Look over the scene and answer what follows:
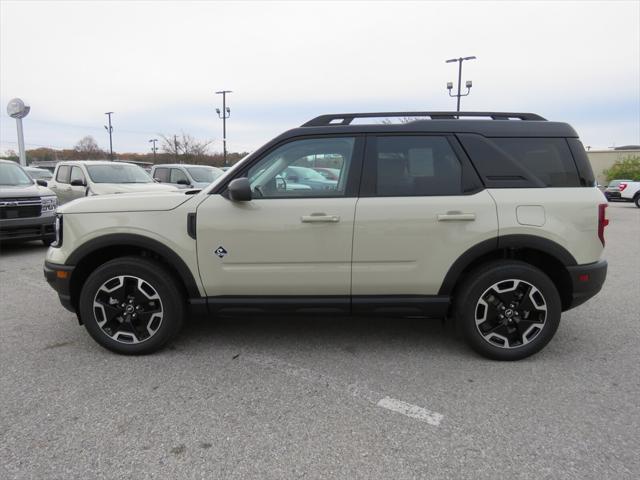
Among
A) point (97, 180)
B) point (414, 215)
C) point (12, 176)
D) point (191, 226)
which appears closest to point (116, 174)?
point (97, 180)

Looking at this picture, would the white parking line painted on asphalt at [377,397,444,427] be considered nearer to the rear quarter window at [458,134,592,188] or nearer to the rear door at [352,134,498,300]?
the rear door at [352,134,498,300]

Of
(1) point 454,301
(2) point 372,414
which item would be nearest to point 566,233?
(1) point 454,301

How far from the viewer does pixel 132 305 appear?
11.5 feet

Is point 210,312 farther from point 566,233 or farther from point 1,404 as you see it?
point 566,233

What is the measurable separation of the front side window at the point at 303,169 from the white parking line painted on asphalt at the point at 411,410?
1.54 meters

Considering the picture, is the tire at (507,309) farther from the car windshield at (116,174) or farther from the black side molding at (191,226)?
the car windshield at (116,174)

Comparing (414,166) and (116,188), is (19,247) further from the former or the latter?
(414,166)

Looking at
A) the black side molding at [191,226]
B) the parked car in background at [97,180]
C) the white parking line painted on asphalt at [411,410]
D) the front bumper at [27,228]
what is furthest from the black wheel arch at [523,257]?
the parked car in background at [97,180]

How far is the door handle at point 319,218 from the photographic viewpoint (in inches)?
129

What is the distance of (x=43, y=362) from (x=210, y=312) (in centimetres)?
135

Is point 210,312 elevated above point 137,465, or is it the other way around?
point 210,312

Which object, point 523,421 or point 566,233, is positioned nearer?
point 523,421

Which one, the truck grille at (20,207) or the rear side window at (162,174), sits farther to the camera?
the rear side window at (162,174)

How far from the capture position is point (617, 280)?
597 cm
